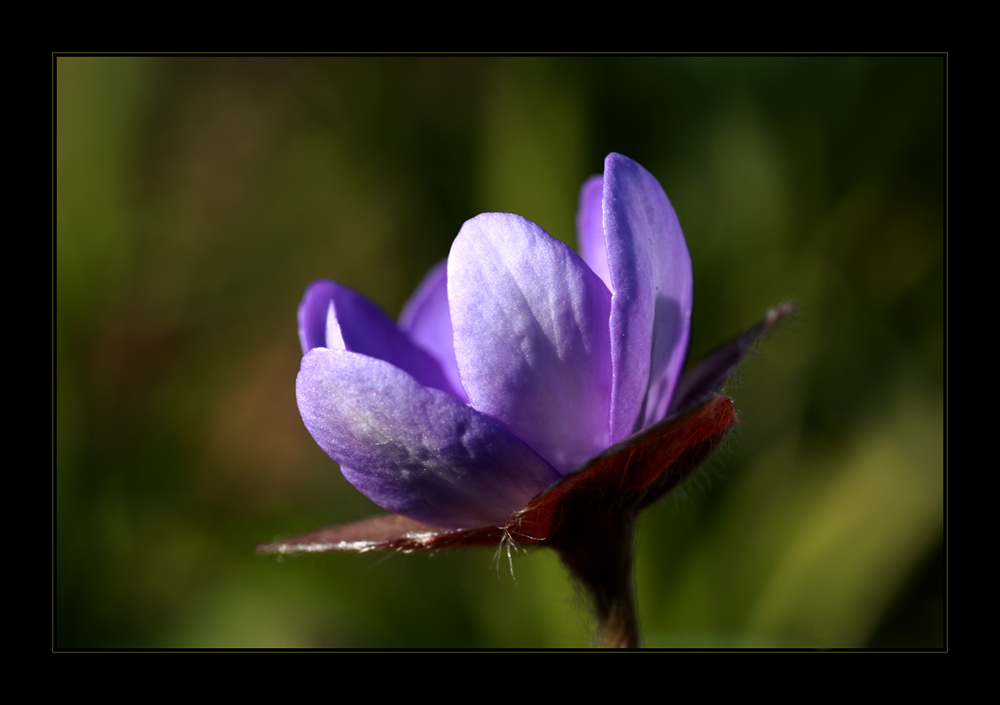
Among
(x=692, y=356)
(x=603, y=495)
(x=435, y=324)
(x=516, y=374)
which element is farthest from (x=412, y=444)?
(x=692, y=356)

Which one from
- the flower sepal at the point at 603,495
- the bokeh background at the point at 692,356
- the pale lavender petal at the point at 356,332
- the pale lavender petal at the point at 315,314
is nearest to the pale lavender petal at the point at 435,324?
the pale lavender petal at the point at 356,332

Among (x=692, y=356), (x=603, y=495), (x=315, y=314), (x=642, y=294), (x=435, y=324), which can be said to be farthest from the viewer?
(x=692, y=356)

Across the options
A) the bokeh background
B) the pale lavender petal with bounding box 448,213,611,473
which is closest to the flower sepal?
the pale lavender petal with bounding box 448,213,611,473

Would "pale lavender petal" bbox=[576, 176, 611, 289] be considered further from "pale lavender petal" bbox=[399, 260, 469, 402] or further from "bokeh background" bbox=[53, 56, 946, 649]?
"bokeh background" bbox=[53, 56, 946, 649]

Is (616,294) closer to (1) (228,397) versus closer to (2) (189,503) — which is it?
(2) (189,503)

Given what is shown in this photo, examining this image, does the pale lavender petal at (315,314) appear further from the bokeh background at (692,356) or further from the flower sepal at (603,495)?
the bokeh background at (692,356)

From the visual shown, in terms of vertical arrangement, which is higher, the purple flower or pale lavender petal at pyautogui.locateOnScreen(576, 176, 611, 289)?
pale lavender petal at pyautogui.locateOnScreen(576, 176, 611, 289)

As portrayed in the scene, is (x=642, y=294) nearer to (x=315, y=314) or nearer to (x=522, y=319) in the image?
(x=522, y=319)
